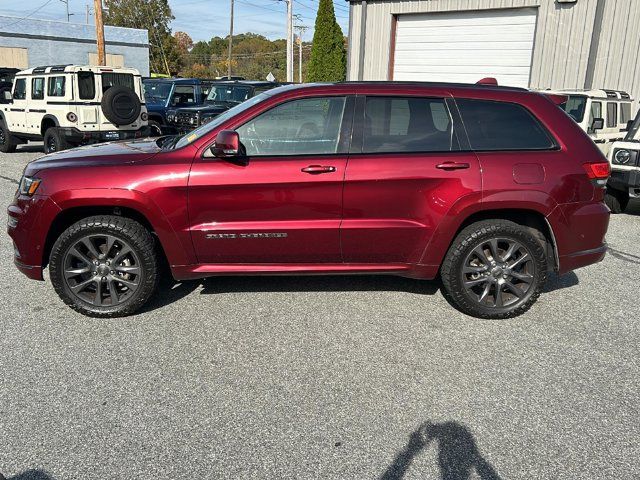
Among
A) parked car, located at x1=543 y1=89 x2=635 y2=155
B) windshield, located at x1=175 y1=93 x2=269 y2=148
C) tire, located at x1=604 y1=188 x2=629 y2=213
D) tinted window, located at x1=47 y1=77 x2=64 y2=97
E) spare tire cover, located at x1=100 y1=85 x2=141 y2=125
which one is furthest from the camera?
tinted window, located at x1=47 y1=77 x2=64 y2=97

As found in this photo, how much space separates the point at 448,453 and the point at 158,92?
14.7 metres

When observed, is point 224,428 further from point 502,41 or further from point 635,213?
point 502,41

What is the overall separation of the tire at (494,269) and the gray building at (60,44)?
4151cm

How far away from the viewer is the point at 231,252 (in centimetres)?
398

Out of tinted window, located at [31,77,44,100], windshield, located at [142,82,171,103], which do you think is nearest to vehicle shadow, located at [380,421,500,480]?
tinted window, located at [31,77,44,100]

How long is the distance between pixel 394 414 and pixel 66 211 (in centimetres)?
275

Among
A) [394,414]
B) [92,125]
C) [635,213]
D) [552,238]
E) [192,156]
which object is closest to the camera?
[394,414]

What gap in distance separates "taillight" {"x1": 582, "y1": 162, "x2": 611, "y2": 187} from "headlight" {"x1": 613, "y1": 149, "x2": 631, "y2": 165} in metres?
4.09

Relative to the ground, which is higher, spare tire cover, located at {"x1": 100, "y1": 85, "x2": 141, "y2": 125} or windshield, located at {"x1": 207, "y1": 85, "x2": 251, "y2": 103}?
windshield, located at {"x1": 207, "y1": 85, "x2": 251, "y2": 103}

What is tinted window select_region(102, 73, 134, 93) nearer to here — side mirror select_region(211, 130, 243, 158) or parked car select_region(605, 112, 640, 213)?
side mirror select_region(211, 130, 243, 158)

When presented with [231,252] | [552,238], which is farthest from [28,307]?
[552,238]

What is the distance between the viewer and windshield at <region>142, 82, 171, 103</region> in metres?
15.0

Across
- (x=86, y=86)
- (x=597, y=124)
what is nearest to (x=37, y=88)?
(x=86, y=86)

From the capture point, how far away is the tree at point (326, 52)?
19.5m
